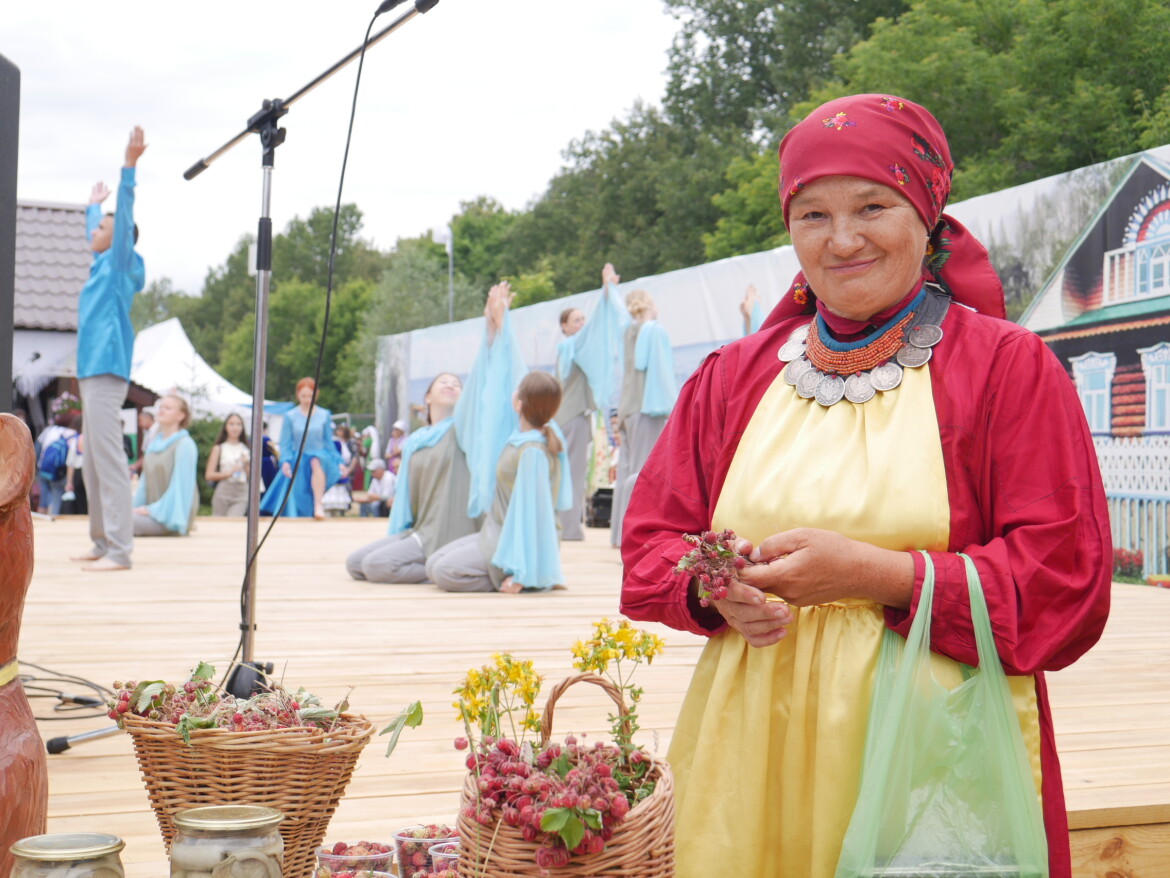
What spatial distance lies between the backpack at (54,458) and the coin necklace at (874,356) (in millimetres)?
12166

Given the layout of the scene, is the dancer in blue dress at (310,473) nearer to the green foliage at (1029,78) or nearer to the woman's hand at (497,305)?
the woman's hand at (497,305)

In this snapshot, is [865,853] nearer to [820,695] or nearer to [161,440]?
[820,695]

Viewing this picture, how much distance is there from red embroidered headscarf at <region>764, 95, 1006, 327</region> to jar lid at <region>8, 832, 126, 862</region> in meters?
1.08

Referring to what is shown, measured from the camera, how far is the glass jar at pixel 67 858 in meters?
1.14

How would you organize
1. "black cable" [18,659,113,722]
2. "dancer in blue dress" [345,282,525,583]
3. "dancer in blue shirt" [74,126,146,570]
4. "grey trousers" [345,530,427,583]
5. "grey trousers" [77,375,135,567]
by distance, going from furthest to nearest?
"grey trousers" [345,530,427,583] < "dancer in blue dress" [345,282,525,583] < "grey trousers" [77,375,135,567] < "dancer in blue shirt" [74,126,146,570] < "black cable" [18,659,113,722]

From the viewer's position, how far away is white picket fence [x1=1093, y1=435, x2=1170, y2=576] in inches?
241

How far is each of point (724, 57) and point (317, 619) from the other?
25.1 metres

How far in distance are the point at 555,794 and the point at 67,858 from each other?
47cm

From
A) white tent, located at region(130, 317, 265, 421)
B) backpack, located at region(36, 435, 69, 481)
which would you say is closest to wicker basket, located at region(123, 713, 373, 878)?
backpack, located at region(36, 435, 69, 481)

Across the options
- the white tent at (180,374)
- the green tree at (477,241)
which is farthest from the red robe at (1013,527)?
the green tree at (477,241)

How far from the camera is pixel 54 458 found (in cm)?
1242

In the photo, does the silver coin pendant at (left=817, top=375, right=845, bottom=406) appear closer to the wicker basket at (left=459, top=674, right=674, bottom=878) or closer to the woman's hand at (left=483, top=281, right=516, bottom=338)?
the wicker basket at (left=459, top=674, right=674, bottom=878)

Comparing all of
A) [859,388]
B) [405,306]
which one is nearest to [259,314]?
[859,388]

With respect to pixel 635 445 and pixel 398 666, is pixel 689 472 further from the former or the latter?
pixel 635 445
